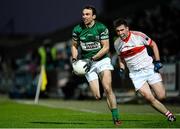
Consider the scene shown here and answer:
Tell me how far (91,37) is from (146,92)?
1614 mm

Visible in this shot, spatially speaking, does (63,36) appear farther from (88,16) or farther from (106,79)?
(106,79)

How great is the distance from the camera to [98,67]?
14.5 m

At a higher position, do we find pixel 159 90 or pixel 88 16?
pixel 88 16

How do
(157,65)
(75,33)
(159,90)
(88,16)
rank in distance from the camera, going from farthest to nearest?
(75,33) → (88,16) → (159,90) → (157,65)

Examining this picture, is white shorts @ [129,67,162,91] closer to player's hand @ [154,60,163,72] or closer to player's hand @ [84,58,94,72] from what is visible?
player's hand @ [154,60,163,72]

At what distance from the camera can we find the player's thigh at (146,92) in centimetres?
1412

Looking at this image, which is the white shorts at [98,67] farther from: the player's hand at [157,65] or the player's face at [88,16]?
the player's hand at [157,65]

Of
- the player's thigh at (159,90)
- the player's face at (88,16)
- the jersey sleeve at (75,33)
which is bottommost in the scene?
the player's thigh at (159,90)

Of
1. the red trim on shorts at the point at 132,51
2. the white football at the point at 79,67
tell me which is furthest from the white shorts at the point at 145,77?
the white football at the point at 79,67

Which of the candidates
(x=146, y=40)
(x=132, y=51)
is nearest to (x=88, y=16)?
(x=132, y=51)

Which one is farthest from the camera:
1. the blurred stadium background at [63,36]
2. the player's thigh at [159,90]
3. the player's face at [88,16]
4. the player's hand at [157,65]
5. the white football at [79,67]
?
the blurred stadium background at [63,36]

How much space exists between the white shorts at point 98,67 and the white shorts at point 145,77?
1.99 ft

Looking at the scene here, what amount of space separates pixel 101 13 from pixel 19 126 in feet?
83.2

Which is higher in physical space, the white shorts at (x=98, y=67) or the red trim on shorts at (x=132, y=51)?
the red trim on shorts at (x=132, y=51)
